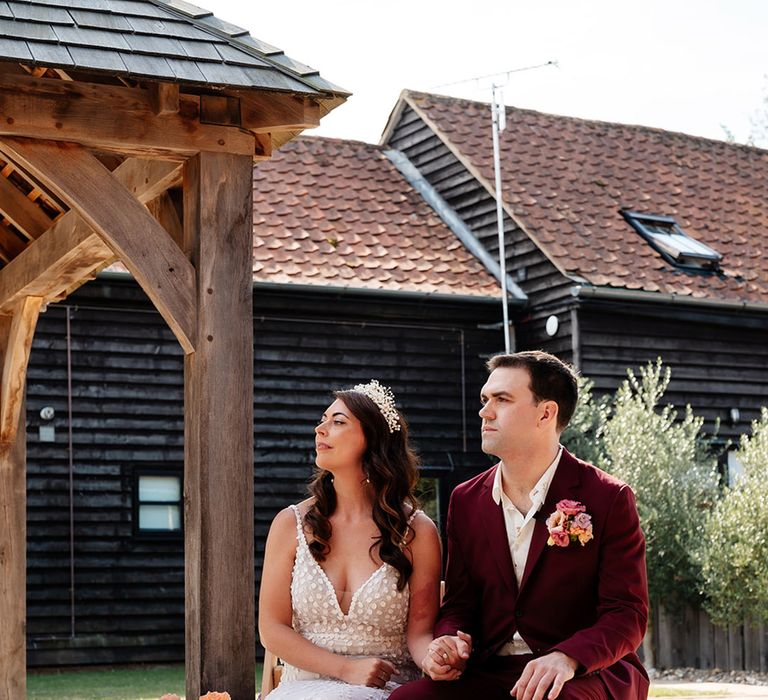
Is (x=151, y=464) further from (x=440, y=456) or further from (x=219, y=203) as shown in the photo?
(x=219, y=203)

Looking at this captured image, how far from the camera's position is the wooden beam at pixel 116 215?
16.3 ft

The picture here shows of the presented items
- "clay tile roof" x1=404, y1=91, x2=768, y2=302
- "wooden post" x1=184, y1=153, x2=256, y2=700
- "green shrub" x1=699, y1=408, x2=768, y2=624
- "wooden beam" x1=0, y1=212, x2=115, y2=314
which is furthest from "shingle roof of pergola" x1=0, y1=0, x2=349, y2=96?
"clay tile roof" x1=404, y1=91, x2=768, y2=302

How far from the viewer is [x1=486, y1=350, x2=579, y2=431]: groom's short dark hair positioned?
443cm

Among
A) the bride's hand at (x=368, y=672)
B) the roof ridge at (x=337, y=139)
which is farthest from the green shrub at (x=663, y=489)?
the bride's hand at (x=368, y=672)

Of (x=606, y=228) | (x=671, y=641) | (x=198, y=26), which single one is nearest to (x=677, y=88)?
(x=606, y=228)

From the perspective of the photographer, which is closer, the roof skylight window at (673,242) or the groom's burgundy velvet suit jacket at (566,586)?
the groom's burgundy velvet suit jacket at (566,586)

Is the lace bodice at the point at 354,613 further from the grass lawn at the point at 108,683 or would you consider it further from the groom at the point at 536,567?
the grass lawn at the point at 108,683

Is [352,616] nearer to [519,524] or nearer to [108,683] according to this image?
[519,524]

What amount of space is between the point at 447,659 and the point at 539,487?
636 mm

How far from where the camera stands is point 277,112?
5.26 meters

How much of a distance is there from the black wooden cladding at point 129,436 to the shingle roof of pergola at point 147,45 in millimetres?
7959

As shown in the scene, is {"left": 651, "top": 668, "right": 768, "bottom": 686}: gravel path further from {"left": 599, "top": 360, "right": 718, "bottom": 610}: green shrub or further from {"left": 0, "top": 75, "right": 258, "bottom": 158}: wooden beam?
{"left": 0, "top": 75, "right": 258, "bottom": 158}: wooden beam

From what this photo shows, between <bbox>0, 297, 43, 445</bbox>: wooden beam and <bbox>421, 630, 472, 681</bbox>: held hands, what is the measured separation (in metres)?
4.13

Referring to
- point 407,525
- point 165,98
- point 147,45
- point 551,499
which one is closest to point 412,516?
point 407,525
